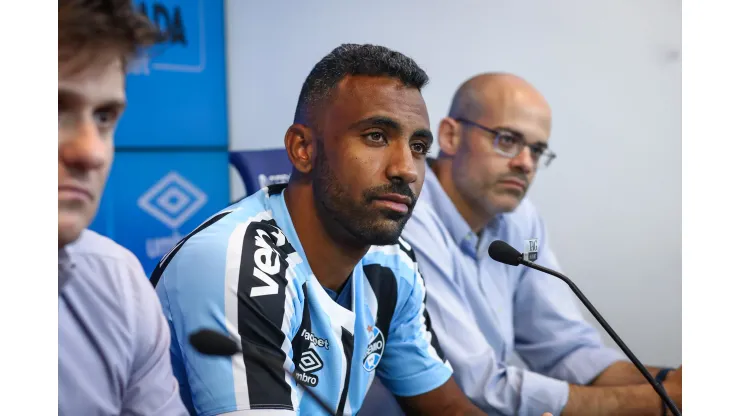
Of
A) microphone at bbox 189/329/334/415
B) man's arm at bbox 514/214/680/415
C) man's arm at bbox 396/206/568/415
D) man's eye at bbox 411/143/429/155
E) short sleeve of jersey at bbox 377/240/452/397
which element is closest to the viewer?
microphone at bbox 189/329/334/415

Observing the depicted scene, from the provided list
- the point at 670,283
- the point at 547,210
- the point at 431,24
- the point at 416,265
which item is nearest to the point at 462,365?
the point at 416,265

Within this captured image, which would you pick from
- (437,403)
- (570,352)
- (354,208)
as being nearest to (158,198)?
(354,208)

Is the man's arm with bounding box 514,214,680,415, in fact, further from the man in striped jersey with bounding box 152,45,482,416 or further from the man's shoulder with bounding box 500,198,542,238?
the man in striped jersey with bounding box 152,45,482,416

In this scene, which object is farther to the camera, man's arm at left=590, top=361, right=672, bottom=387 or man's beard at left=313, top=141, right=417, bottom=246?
man's arm at left=590, top=361, right=672, bottom=387

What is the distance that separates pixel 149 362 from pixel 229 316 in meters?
0.14

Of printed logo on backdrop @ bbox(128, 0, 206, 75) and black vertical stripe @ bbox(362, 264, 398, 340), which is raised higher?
printed logo on backdrop @ bbox(128, 0, 206, 75)

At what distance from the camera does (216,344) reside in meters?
1.05

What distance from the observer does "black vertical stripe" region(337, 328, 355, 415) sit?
4.42 ft

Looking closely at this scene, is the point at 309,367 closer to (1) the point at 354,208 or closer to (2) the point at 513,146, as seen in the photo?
(1) the point at 354,208

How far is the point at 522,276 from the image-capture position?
1729mm

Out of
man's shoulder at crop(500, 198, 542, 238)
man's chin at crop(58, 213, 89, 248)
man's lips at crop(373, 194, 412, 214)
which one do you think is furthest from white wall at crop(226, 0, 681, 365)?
man's chin at crop(58, 213, 89, 248)

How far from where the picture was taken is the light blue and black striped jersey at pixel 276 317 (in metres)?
1.15

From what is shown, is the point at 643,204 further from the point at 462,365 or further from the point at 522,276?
the point at 462,365

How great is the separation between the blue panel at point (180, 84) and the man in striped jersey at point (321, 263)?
0.51 ft
